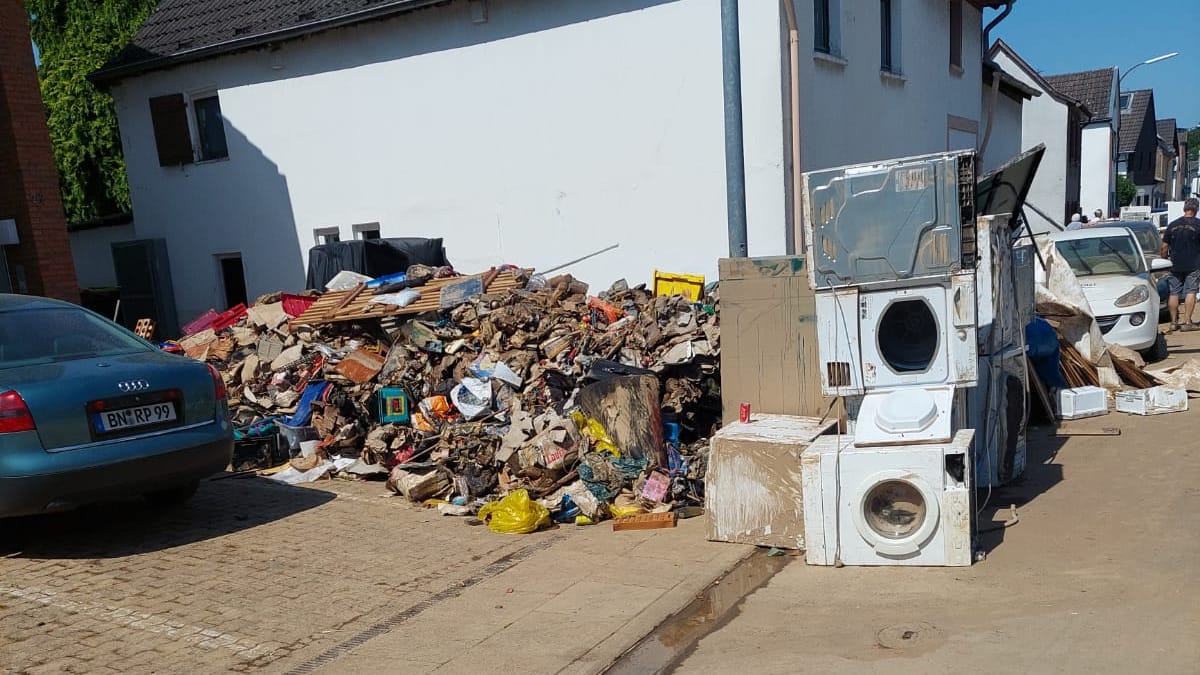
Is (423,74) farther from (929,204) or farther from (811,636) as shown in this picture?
(811,636)

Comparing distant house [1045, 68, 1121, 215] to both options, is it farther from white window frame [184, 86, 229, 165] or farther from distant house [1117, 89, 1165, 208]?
white window frame [184, 86, 229, 165]

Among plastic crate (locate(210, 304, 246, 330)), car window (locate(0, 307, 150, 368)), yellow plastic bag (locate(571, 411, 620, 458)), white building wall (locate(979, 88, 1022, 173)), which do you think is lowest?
yellow plastic bag (locate(571, 411, 620, 458))

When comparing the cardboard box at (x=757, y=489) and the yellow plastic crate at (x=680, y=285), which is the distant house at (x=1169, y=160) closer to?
the yellow plastic crate at (x=680, y=285)

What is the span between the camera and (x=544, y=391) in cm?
743

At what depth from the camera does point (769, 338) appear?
6.40m

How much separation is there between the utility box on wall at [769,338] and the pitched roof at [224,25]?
264 inches

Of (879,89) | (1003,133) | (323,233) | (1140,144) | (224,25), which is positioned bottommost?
(323,233)

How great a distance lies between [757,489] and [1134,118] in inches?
2297

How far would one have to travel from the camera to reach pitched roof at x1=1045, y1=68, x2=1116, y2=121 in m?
36.4

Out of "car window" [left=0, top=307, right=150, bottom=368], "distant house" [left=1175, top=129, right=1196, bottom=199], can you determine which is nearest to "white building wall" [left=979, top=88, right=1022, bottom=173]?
"car window" [left=0, top=307, right=150, bottom=368]

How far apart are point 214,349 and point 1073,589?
8.89 metres

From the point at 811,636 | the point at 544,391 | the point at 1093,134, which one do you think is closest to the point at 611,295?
the point at 544,391

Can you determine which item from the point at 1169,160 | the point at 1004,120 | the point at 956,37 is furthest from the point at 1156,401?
the point at 1169,160

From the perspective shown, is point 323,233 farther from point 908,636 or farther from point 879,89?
point 908,636
